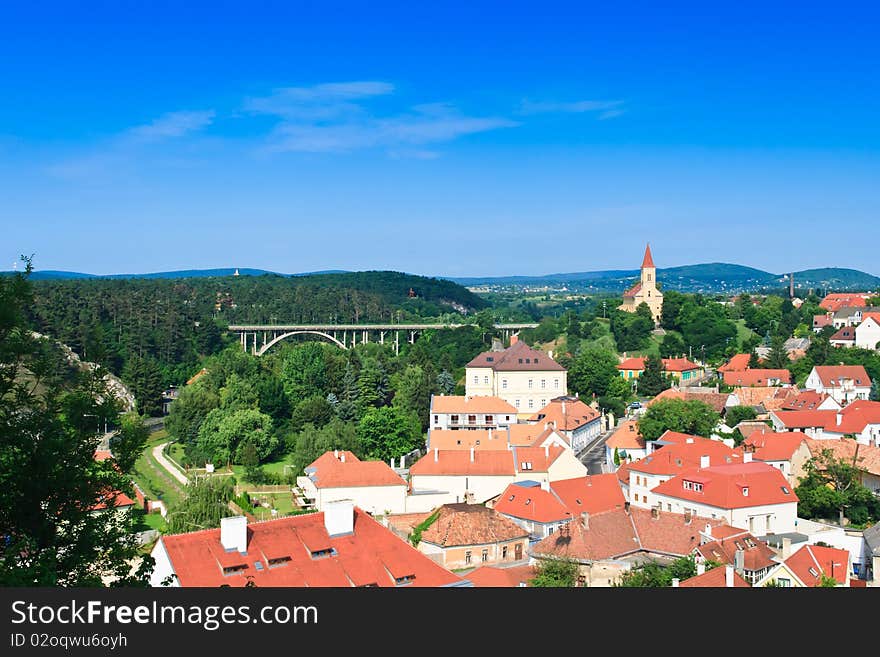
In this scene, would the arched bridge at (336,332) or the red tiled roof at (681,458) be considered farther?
the arched bridge at (336,332)

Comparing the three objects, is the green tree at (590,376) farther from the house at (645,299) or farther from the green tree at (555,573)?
the green tree at (555,573)

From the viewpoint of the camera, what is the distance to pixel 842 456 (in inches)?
1517

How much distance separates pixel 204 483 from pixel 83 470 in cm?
2351

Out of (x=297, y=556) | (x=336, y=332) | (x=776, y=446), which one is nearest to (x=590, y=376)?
(x=776, y=446)

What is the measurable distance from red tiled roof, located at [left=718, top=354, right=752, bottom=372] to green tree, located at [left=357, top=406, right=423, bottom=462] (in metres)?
30.7

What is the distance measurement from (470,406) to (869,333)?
36199 mm

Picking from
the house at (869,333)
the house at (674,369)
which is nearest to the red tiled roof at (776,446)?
the house at (674,369)

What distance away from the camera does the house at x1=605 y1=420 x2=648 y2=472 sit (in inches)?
1766

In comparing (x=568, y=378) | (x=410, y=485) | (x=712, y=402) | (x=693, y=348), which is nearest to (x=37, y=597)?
(x=410, y=485)

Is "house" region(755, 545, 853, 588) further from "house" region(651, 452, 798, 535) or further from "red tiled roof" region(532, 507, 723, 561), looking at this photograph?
"house" region(651, 452, 798, 535)

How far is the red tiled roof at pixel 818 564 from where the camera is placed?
24.2 m

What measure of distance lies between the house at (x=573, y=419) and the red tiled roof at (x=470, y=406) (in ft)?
6.39

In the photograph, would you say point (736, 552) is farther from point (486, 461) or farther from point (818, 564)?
point (486, 461)

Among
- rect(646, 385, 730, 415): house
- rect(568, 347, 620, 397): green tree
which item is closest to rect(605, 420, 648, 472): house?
rect(646, 385, 730, 415): house
